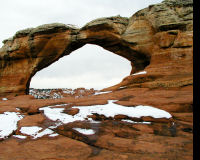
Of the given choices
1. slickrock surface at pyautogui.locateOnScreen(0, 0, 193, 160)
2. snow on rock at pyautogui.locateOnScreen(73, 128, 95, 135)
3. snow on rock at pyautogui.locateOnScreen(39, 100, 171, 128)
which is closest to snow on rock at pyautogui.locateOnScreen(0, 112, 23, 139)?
slickrock surface at pyautogui.locateOnScreen(0, 0, 193, 160)

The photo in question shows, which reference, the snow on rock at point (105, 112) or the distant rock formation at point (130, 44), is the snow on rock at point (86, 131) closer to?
the snow on rock at point (105, 112)

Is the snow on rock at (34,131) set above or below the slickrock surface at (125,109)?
below

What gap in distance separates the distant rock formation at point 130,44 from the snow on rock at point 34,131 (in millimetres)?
7252

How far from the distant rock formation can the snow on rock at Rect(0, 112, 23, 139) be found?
23.4 ft

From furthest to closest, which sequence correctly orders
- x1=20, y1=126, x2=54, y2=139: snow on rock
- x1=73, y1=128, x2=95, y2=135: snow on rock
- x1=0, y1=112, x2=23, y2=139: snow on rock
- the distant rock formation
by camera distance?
the distant rock formation < x1=0, y1=112, x2=23, y2=139: snow on rock < x1=20, y1=126, x2=54, y2=139: snow on rock < x1=73, y1=128, x2=95, y2=135: snow on rock

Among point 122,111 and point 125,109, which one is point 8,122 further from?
point 125,109

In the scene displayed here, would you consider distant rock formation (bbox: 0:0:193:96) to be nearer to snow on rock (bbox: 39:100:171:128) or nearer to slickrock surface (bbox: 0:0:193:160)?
slickrock surface (bbox: 0:0:193:160)

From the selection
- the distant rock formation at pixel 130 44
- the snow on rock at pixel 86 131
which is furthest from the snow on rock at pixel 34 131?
the distant rock formation at pixel 130 44

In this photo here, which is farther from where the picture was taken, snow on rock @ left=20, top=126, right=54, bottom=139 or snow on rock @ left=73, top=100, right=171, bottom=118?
snow on rock @ left=73, top=100, right=171, bottom=118

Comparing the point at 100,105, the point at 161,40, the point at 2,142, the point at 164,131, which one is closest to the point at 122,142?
the point at 164,131

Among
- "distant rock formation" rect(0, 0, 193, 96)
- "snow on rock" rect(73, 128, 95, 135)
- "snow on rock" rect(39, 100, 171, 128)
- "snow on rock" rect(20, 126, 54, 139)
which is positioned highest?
"distant rock formation" rect(0, 0, 193, 96)

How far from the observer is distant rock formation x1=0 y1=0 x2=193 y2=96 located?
11.7 m

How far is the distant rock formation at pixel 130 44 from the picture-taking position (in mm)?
11734
